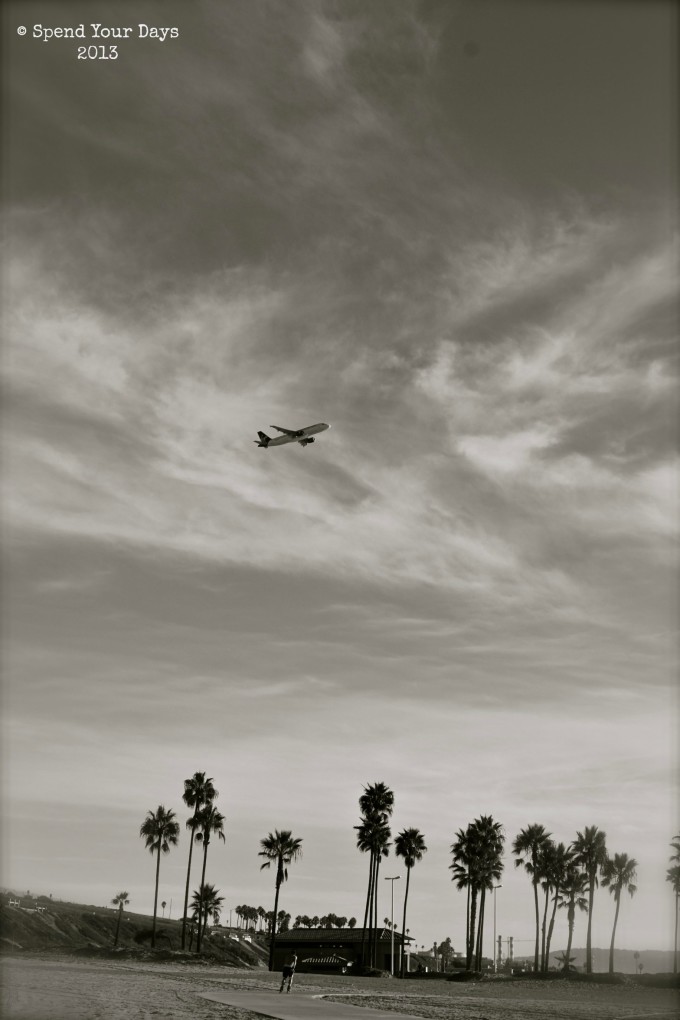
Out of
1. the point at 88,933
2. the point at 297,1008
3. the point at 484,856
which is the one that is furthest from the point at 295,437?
the point at 88,933

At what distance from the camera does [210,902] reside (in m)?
124

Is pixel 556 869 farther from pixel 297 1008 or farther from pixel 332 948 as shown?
pixel 297 1008

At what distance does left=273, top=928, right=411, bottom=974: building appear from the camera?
9725 cm

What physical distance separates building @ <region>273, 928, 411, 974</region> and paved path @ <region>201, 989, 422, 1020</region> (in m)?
66.3

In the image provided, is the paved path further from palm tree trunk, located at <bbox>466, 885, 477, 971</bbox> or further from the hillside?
the hillside

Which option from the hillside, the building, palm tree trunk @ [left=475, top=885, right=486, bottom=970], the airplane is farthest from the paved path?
the hillside

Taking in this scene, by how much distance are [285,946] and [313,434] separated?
257 ft

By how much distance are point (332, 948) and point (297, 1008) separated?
8000cm

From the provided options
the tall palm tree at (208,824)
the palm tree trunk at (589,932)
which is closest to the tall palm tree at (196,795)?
the tall palm tree at (208,824)

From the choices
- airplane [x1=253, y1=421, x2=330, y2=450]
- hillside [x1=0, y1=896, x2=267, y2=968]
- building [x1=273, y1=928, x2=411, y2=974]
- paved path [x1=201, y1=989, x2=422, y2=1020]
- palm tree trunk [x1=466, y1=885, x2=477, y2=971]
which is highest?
airplane [x1=253, y1=421, x2=330, y2=450]

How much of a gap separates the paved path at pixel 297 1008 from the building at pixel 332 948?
2611 inches

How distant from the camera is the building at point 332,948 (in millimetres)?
97250

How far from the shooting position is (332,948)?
101375mm

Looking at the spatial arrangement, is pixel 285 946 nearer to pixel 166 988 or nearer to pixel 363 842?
pixel 363 842
